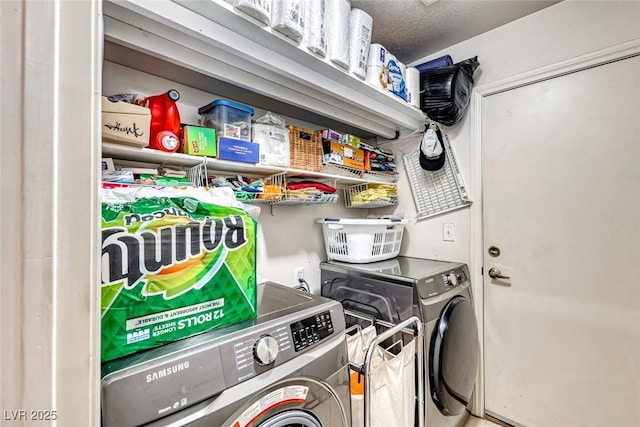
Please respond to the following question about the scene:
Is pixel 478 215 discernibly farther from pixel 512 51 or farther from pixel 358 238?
pixel 512 51

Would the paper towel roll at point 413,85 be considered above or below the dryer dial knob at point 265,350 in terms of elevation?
above

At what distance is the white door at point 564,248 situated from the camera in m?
1.46

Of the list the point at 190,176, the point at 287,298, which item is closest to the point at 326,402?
the point at 287,298

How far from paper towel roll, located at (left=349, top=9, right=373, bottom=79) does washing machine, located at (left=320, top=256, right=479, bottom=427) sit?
110 cm

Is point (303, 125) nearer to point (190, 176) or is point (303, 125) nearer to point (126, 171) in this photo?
point (190, 176)

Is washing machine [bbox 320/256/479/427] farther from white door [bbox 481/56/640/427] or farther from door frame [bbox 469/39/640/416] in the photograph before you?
white door [bbox 481/56/640/427]

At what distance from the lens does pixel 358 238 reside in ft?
5.95

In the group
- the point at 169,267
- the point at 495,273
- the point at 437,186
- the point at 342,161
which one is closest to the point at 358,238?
the point at 342,161

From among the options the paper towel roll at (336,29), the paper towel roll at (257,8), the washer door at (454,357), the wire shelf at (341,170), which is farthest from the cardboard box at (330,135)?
the washer door at (454,357)

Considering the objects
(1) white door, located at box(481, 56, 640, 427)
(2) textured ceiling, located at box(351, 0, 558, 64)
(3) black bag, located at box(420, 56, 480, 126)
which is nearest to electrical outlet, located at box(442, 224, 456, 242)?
(1) white door, located at box(481, 56, 640, 427)

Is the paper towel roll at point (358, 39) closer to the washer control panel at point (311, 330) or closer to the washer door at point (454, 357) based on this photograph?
the washer control panel at point (311, 330)

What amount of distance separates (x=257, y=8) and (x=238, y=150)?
534 millimetres

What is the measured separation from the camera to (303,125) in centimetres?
196

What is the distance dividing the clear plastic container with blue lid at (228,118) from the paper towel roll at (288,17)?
38 centimetres
